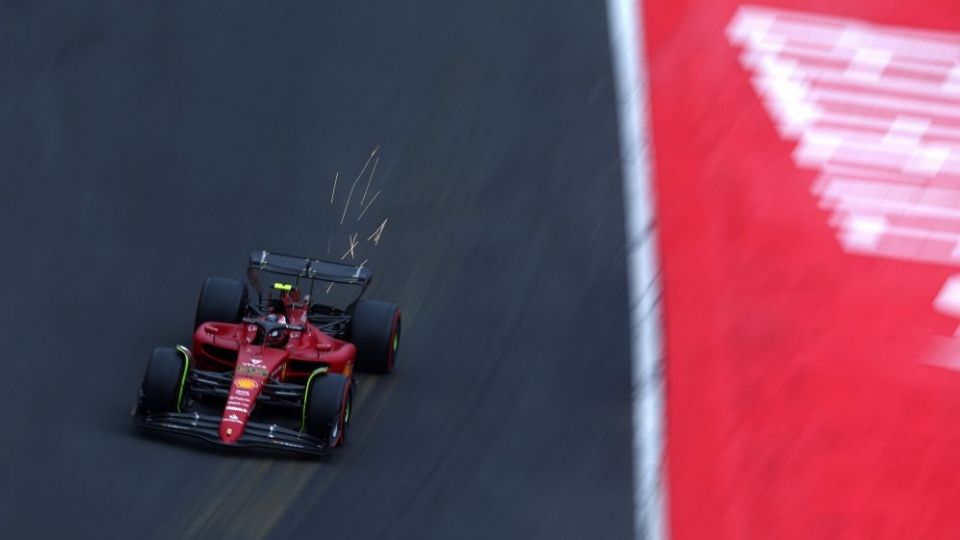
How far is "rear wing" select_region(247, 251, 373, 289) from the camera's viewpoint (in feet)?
45.2

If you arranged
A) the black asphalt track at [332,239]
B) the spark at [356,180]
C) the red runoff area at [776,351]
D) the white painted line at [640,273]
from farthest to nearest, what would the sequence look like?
the spark at [356,180] < the red runoff area at [776,351] < the white painted line at [640,273] < the black asphalt track at [332,239]

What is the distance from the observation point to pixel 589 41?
1934cm

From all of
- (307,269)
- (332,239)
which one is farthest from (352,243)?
(307,269)

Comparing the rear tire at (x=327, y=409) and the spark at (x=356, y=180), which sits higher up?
the spark at (x=356, y=180)

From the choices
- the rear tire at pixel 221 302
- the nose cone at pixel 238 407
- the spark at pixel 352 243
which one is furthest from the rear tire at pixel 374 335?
the spark at pixel 352 243

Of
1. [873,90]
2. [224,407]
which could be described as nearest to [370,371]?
[224,407]

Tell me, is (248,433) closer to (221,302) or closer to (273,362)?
(273,362)

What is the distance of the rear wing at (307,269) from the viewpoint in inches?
543

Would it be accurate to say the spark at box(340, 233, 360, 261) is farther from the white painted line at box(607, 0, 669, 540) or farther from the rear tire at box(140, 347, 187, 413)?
the rear tire at box(140, 347, 187, 413)

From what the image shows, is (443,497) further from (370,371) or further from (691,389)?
(691,389)

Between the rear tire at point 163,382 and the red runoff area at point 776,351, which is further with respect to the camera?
the red runoff area at point 776,351

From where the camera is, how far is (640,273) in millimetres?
15633

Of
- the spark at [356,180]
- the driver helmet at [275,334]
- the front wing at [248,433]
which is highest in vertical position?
the spark at [356,180]

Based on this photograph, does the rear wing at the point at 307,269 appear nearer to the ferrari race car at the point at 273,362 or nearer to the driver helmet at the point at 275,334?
the ferrari race car at the point at 273,362
